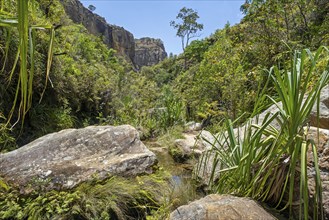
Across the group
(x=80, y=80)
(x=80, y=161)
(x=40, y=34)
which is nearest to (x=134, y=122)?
(x=80, y=80)

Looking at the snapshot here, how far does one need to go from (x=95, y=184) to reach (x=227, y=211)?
4.92 feet

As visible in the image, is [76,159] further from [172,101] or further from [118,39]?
[118,39]

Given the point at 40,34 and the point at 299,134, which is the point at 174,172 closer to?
the point at 299,134

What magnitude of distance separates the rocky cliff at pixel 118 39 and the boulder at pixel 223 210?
16.3 meters

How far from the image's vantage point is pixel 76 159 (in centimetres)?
296

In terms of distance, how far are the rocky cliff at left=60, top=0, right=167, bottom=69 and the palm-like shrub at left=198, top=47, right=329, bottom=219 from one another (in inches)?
640

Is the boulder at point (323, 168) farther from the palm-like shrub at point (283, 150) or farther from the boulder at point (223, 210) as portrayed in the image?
the boulder at point (223, 210)

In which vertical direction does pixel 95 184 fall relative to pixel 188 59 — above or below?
below

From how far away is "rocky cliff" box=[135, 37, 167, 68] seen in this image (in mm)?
51531

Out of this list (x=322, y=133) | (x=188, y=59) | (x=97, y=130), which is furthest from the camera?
(x=188, y=59)

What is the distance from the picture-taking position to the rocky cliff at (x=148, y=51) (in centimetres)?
5153

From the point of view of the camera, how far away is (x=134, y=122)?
25.8ft

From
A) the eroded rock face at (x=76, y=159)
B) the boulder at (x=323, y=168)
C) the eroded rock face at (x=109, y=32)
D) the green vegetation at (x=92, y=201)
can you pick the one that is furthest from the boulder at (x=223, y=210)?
the eroded rock face at (x=109, y=32)

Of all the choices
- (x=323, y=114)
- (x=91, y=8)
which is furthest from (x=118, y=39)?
(x=323, y=114)
